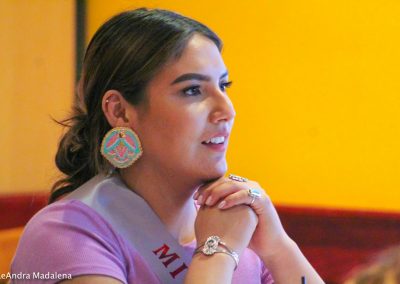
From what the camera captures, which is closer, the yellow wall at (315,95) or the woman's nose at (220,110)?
the woman's nose at (220,110)

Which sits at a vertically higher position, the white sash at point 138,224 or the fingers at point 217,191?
the fingers at point 217,191

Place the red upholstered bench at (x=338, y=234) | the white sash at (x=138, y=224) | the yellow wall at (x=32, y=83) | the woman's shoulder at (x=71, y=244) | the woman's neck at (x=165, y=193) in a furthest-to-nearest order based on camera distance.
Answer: the yellow wall at (x=32, y=83) < the red upholstered bench at (x=338, y=234) < the woman's neck at (x=165, y=193) < the white sash at (x=138, y=224) < the woman's shoulder at (x=71, y=244)

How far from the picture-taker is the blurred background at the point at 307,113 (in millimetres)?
2607

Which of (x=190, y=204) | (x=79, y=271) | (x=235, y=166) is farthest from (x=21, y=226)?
(x=79, y=271)

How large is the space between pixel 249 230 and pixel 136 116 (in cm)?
34

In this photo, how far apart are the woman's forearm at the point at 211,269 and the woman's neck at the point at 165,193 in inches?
5.6

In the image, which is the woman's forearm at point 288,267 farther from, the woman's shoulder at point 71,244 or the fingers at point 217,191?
the woman's shoulder at point 71,244

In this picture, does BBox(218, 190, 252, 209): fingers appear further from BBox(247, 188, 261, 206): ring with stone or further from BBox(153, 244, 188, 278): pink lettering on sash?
BBox(153, 244, 188, 278): pink lettering on sash

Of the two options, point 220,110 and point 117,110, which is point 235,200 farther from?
point 117,110

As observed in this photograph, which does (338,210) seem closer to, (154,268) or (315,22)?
(315,22)

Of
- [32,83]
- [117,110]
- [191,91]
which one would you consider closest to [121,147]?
[117,110]

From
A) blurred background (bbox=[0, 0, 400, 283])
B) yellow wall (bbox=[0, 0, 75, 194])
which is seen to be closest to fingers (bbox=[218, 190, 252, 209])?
blurred background (bbox=[0, 0, 400, 283])

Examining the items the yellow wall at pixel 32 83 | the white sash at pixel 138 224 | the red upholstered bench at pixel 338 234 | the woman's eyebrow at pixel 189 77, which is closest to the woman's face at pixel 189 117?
the woman's eyebrow at pixel 189 77

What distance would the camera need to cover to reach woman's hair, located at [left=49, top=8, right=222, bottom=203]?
1254 mm
